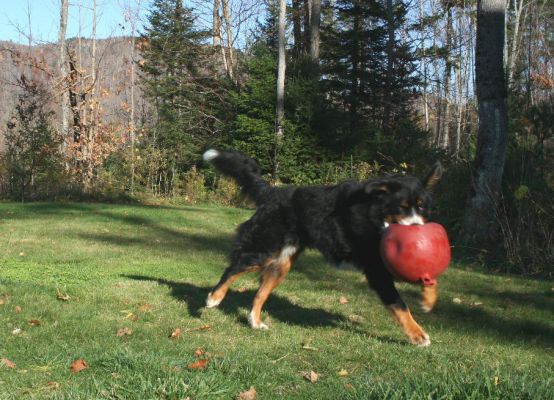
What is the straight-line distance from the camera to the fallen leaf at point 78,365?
4.17m

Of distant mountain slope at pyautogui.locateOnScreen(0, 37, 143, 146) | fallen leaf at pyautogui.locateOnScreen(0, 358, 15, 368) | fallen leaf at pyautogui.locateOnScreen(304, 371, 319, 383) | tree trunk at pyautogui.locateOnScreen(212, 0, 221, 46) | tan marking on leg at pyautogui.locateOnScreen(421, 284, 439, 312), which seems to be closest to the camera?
fallen leaf at pyautogui.locateOnScreen(304, 371, 319, 383)

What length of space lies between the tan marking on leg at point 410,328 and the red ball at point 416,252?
0.46 meters

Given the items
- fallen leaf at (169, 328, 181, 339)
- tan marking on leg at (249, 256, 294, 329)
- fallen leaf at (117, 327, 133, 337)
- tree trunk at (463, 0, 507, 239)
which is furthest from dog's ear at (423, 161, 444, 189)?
tree trunk at (463, 0, 507, 239)

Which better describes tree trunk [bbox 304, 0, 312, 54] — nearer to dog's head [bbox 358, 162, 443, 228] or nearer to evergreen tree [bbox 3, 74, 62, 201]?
evergreen tree [bbox 3, 74, 62, 201]

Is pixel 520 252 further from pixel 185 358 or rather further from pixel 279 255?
pixel 185 358

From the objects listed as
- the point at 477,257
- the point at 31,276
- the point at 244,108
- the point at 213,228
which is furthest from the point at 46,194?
the point at 477,257

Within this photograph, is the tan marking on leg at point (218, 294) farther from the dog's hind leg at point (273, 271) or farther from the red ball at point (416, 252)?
the red ball at point (416, 252)

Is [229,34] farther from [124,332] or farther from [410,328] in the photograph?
[410,328]

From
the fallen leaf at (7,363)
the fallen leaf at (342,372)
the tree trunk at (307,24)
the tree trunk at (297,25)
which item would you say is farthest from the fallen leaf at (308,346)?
the tree trunk at (297,25)

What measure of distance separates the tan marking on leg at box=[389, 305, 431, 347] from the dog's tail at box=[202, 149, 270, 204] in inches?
82.6

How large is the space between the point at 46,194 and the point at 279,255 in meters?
15.3

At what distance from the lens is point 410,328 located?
5207mm

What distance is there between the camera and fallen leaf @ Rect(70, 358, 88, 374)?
13.7 ft

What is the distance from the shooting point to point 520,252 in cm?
951
